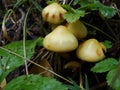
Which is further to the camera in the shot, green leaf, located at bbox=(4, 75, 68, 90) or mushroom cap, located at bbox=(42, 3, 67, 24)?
mushroom cap, located at bbox=(42, 3, 67, 24)

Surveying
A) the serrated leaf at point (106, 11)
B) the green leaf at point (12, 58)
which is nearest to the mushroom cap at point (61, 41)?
the green leaf at point (12, 58)

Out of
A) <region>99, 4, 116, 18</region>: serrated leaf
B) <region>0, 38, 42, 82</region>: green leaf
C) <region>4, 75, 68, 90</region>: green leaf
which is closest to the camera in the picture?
<region>4, 75, 68, 90</region>: green leaf

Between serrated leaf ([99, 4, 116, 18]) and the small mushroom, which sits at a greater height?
serrated leaf ([99, 4, 116, 18])

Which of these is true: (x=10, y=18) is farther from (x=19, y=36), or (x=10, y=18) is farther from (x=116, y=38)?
(x=116, y=38)

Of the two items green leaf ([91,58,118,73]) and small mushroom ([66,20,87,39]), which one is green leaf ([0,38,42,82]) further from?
green leaf ([91,58,118,73])

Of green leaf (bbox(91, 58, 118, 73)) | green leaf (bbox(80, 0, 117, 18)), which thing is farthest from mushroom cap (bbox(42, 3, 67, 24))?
green leaf (bbox(91, 58, 118, 73))

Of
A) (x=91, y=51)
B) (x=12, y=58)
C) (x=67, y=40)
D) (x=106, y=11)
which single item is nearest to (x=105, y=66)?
(x=91, y=51)

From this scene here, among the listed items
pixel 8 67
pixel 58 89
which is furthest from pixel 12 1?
pixel 58 89

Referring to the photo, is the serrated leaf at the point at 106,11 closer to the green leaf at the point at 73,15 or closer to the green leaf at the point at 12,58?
the green leaf at the point at 73,15
